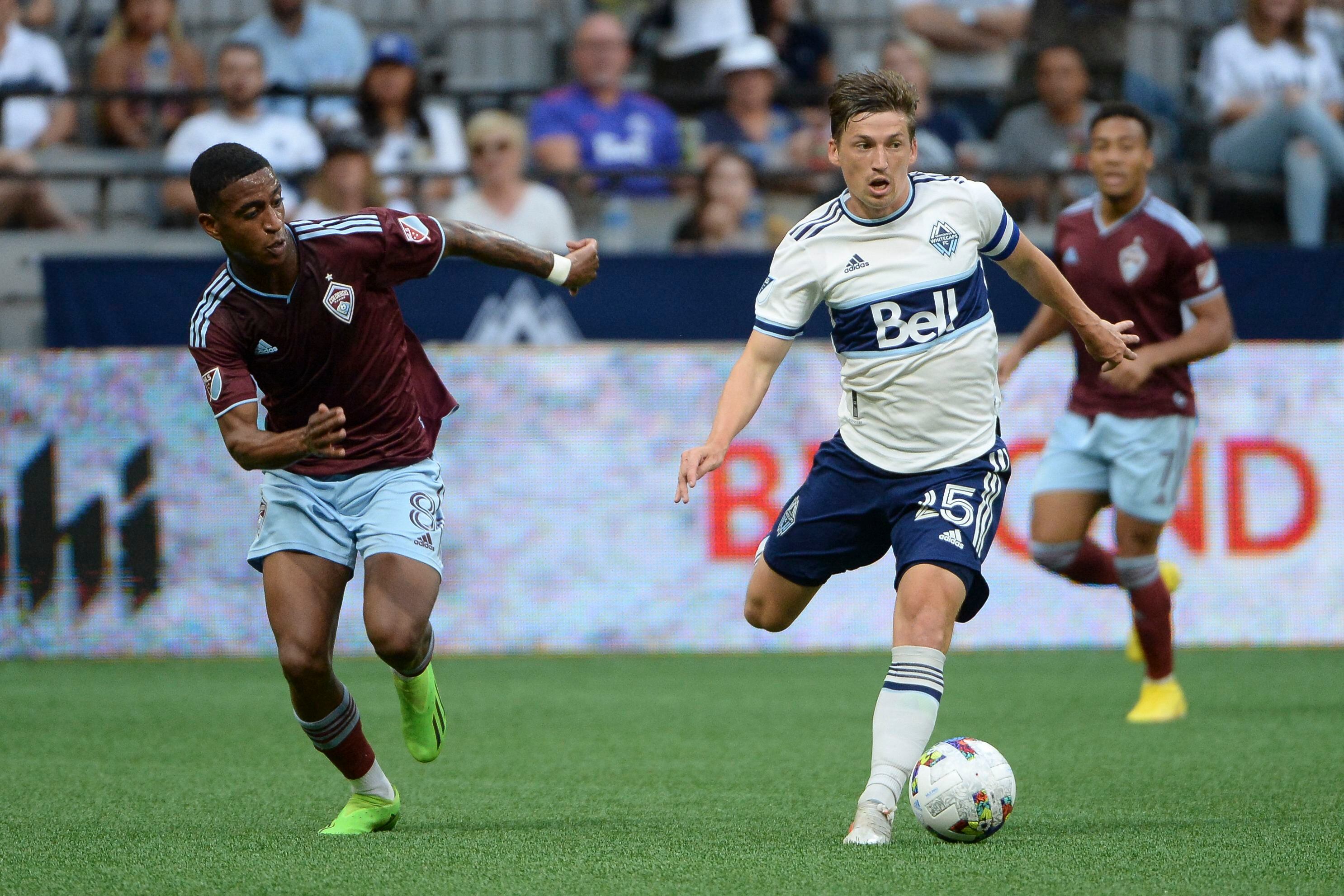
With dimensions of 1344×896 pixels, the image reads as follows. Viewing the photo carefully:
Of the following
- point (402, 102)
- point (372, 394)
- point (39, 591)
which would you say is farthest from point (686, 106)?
point (372, 394)

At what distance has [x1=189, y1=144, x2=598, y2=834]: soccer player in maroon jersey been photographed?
4887 millimetres

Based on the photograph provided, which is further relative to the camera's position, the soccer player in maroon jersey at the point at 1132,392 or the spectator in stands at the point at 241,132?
the spectator in stands at the point at 241,132

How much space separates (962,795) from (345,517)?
6.61 feet

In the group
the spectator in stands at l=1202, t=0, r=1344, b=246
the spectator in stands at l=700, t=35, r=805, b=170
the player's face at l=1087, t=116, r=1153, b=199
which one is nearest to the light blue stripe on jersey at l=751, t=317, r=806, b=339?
the player's face at l=1087, t=116, r=1153, b=199

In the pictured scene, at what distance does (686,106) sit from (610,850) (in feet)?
30.4

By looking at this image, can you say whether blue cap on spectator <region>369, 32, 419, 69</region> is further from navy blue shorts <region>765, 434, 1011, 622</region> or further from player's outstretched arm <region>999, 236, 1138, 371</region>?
player's outstretched arm <region>999, 236, 1138, 371</region>

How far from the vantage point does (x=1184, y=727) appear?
7.07 m

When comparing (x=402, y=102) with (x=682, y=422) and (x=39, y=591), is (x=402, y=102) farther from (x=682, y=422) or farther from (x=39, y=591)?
(x=39, y=591)

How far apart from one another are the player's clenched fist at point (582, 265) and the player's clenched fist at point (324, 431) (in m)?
1.17

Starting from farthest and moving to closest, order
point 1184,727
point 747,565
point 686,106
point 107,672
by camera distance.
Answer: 1. point 686,106
2. point 747,565
3. point 107,672
4. point 1184,727

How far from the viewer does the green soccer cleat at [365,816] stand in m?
4.95

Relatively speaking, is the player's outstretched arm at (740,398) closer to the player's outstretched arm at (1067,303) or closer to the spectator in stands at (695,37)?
the player's outstretched arm at (1067,303)

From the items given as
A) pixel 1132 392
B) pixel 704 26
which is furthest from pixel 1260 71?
pixel 1132 392

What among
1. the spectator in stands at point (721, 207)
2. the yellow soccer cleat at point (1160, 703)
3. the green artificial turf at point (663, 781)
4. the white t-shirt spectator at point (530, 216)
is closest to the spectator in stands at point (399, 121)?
the white t-shirt spectator at point (530, 216)
